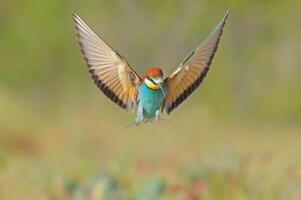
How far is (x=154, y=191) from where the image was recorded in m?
5.34

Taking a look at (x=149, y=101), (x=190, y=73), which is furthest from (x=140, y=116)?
(x=190, y=73)

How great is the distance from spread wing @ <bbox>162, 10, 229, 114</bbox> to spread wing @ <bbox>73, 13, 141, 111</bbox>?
6cm

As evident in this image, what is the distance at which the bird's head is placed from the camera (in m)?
1.91

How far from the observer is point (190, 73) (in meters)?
2.03

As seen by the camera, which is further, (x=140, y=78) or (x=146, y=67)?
(x=146, y=67)

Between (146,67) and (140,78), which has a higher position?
(140,78)

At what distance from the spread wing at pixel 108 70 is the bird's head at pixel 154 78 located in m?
0.02

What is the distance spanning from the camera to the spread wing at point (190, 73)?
1970 mm

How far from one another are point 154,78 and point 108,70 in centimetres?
10

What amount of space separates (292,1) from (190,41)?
9.72ft

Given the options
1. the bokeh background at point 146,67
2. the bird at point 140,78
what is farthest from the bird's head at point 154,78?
the bokeh background at point 146,67

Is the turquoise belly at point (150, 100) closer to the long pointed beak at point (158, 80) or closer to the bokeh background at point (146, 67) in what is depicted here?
the long pointed beak at point (158, 80)

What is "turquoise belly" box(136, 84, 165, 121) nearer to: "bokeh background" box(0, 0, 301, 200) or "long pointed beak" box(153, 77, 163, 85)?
"long pointed beak" box(153, 77, 163, 85)

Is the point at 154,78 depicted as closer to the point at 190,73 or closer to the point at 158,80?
the point at 158,80
